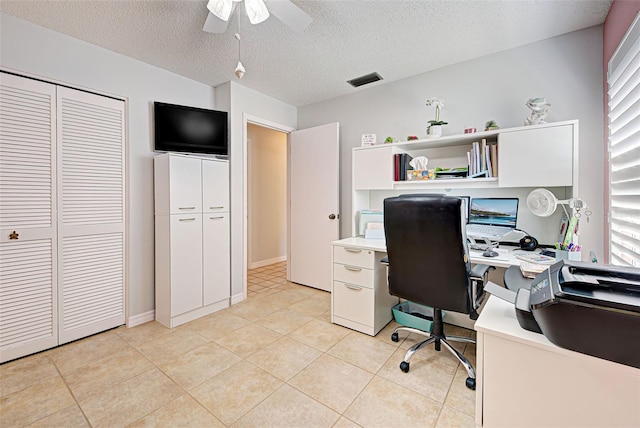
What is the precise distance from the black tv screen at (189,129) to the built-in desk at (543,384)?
2870mm

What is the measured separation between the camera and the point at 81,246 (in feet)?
7.54

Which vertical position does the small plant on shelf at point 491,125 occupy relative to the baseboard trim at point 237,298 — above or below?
above

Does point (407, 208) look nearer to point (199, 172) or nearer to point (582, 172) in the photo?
point (582, 172)

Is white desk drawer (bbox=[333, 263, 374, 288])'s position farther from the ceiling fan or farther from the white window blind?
the ceiling fan

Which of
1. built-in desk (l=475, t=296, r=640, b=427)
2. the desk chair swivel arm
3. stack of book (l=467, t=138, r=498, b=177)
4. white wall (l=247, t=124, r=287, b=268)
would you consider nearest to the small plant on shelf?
stack of book (l=467, t=138, r=498, b=177)

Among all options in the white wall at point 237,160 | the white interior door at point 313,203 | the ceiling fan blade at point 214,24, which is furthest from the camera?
the white interior door at point 313,203

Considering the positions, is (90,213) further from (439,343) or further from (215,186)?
(439,343)

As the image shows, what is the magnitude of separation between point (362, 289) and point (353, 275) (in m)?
0.14

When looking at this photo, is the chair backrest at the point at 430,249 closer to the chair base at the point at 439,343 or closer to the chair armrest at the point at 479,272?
the chair armrest at the point at 479,272

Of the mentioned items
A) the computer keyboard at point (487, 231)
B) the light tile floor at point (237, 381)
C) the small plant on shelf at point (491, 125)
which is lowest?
the light tile floor at point (237, 381)

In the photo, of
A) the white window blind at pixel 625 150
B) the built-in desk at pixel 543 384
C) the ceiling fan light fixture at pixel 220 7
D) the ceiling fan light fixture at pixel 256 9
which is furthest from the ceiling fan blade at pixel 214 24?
the white window blind at pixel 625 150

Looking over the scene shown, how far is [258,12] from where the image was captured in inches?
62.2

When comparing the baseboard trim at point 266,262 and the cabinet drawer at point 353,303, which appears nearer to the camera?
the cabinet drawer at point 353,303

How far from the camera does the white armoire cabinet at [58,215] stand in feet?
Answer: 6.47
